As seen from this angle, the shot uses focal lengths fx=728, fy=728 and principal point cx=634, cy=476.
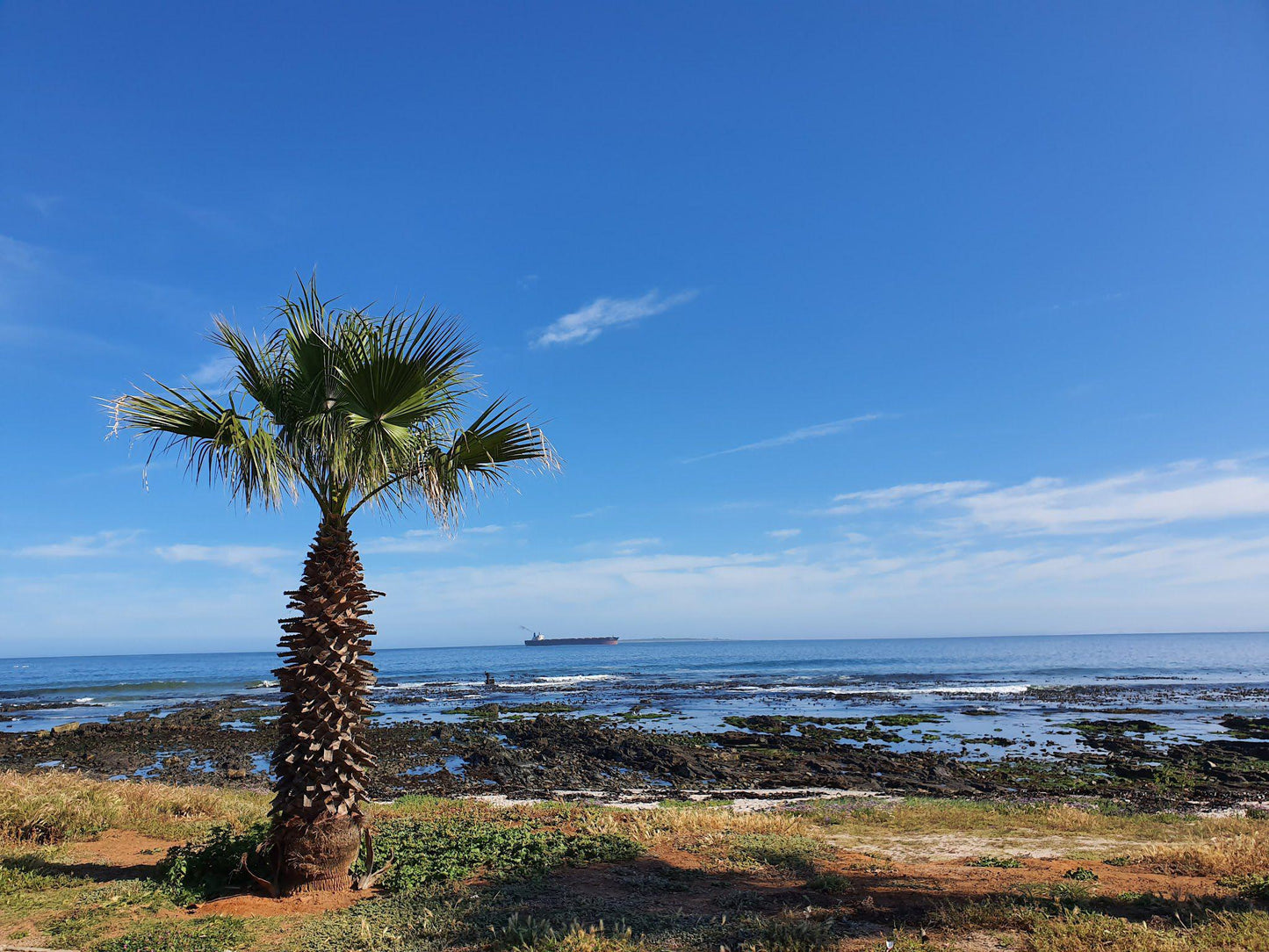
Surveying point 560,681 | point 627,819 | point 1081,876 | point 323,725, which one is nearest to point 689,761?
point 627,819

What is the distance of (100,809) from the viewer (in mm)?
11820

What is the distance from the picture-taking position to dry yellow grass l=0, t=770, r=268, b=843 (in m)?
10.7

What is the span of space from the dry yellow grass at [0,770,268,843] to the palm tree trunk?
4875mm

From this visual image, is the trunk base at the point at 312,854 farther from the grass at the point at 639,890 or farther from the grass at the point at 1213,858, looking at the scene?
the grass at the point at 1213,858

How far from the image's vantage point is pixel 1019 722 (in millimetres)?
34000

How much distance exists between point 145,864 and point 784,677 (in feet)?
218

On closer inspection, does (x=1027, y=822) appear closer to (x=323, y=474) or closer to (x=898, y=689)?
(x=323, y=474)

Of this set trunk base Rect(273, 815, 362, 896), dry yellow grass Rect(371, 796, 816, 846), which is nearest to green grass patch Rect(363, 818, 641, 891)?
trunk base Rect(273, 815, 362, 896)

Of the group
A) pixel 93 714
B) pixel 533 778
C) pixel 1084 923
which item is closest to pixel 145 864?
pixel 1084 923

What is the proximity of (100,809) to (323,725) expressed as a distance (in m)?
7.06

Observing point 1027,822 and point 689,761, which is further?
point 689,761

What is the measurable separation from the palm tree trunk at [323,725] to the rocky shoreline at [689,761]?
38.6 ft

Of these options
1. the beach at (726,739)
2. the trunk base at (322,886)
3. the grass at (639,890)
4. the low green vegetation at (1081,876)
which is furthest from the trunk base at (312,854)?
the beach at (726,739)

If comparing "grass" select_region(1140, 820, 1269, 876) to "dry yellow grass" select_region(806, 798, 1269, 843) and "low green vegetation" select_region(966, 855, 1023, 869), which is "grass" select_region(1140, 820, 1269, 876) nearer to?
"dry yellow grass" select_region(806, 798, 1269, 843)
